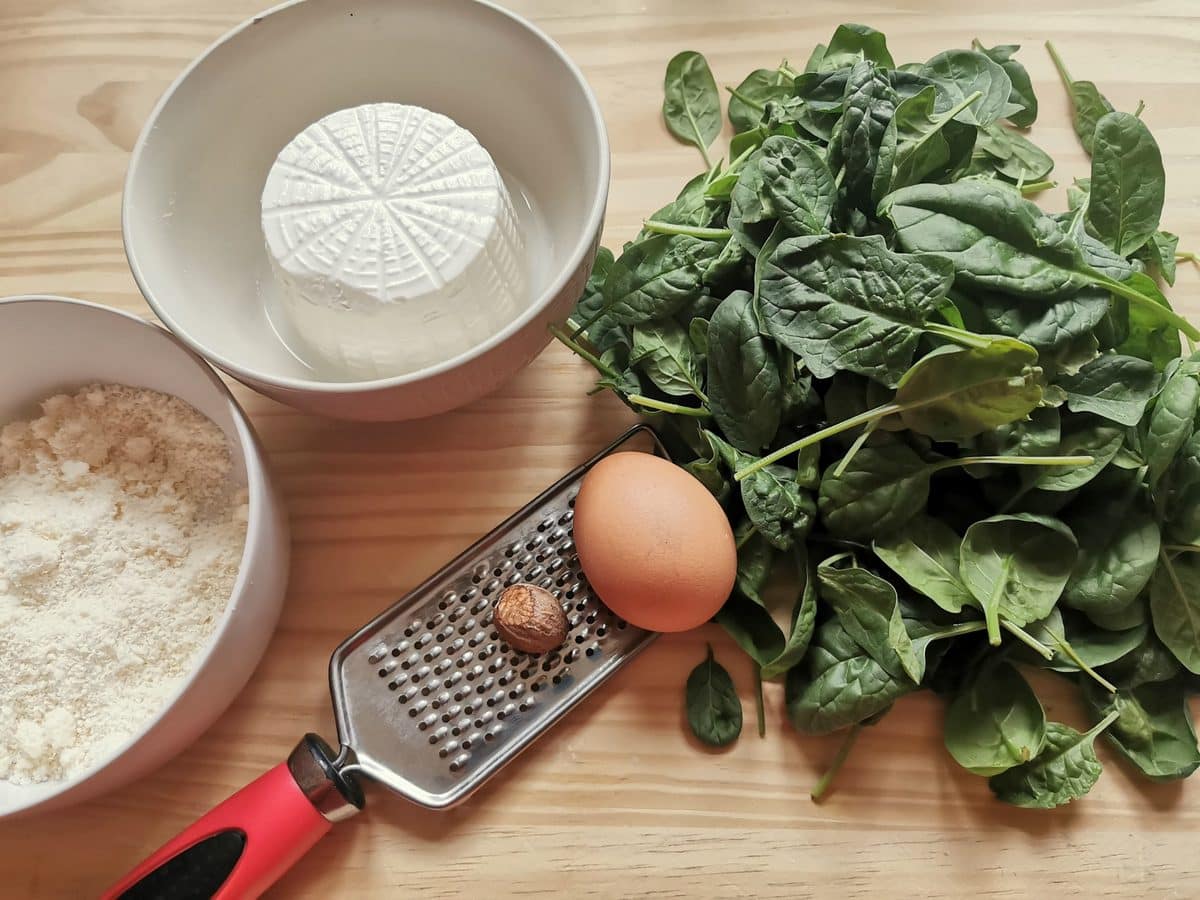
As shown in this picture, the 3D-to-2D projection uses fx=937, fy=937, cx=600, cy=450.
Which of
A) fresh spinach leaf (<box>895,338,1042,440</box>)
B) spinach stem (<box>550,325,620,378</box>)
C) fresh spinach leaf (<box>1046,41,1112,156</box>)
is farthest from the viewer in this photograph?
fresh spinach leaf (<box>1046,41,1112,156</box>)

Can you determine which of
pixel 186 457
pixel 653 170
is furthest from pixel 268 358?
pixel 653 170

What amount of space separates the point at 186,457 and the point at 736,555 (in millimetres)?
353

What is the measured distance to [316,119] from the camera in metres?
0.67

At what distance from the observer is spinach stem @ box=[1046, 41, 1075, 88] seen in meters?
0.72

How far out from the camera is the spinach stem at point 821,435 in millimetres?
521

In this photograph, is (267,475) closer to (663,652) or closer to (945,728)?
(663,652)

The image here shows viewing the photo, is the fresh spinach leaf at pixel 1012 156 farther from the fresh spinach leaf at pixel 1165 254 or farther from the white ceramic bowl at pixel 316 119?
the white ceramic bowl at pixel 316 119

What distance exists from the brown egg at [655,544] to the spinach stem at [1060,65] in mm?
453

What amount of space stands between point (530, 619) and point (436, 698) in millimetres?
80

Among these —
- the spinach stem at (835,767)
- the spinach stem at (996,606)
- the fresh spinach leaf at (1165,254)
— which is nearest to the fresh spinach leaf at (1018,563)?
the spinach stem at (996,606)

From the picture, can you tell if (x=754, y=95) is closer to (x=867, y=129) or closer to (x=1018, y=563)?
(x=867, y=129)

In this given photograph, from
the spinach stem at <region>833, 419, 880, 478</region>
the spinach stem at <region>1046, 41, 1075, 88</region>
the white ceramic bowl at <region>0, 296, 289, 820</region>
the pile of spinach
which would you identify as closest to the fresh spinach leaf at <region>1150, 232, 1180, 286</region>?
the pile of spinach

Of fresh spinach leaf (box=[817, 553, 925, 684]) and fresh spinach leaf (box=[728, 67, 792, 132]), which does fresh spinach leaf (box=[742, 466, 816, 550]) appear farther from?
fresh spinach leaf (box=[728, 67, 792, 132])

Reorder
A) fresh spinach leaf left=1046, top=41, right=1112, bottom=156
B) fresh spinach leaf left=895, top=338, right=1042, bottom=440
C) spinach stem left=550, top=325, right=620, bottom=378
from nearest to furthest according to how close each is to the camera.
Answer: fresh spinach leaf left=895, top=338, right=1042, bottom=440
spinach stem left=550, top=325, right=620, bottom=378
fresh spinach leaf left=1046, top=41, right=1112, bottom=156
